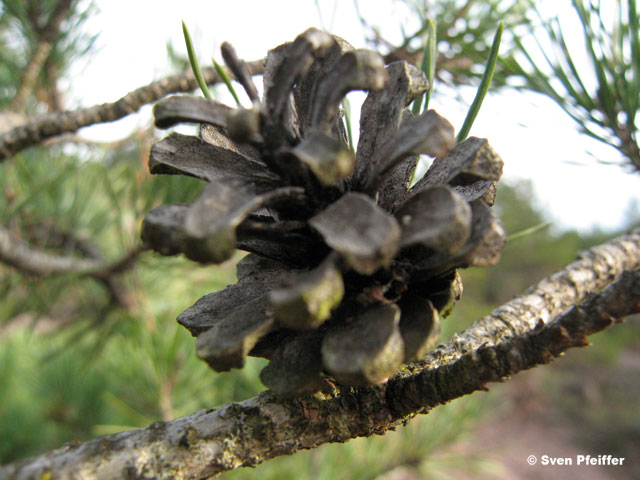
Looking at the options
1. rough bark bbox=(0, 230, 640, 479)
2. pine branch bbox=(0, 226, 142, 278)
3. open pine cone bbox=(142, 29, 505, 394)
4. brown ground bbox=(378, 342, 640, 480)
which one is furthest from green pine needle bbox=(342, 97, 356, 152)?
brown ground bbox=(378, 342, 640, 480)

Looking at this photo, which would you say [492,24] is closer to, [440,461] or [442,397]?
[442,397]

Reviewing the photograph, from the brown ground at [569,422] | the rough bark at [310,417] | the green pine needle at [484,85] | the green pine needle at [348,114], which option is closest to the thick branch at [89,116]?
the green pine needle at [348,114]

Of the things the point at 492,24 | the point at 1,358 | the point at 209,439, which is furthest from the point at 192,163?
the point at 1,358

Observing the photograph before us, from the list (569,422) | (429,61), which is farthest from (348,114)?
(569,422)

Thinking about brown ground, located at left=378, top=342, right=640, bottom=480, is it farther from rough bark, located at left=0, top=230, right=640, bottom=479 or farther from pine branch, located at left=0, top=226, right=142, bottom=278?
rough bark, located at left=0, top=230, right=640, bottom=479

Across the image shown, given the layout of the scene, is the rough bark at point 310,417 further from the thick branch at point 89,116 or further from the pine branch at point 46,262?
the pine branch at point 46,262

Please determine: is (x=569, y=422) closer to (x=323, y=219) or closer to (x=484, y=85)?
(x=484, y=85)
